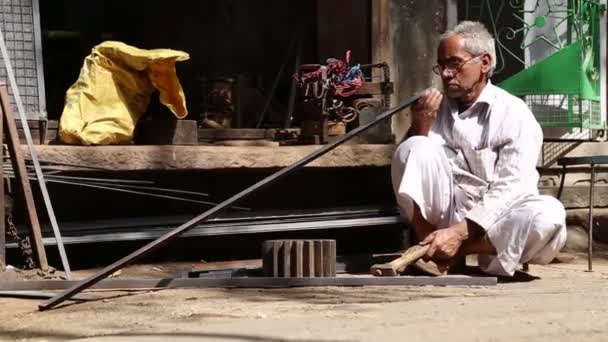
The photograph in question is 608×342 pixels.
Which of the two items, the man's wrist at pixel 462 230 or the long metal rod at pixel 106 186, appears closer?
the man's wrist at pixel 462 230

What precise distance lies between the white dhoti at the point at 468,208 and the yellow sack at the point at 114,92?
1349mm

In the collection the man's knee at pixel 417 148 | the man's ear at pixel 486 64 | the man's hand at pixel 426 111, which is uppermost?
the man's ear at pixel 486 64

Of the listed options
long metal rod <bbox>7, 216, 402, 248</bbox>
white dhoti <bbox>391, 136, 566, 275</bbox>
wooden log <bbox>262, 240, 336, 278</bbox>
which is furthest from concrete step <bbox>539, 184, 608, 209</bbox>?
wooden log <bbox>262, 240, 336, 278</bbox>

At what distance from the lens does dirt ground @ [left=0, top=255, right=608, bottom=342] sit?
2975 mm

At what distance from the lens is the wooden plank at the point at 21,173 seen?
4426 millimetres

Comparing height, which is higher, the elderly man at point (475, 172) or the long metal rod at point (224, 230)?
the elderly man at point (475, 172)

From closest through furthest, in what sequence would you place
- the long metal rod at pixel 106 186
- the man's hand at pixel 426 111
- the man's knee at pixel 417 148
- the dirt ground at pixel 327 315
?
1. the dirt ground at pixel 327 315
2. the man's knee at pixel 417 148
3. the man's hand at pixel 426 111
4. the long metal rod at pixel 106 186

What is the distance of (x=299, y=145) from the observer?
18.2ft

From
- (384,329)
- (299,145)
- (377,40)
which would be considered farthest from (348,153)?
(384,329)

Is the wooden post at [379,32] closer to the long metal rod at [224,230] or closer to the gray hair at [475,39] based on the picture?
the long metal rod at [224,230]

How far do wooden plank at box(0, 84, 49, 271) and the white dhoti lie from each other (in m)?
1.65

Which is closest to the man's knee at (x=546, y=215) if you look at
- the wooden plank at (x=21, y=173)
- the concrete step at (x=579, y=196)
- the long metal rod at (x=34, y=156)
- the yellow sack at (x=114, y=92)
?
the concrete step at (x=579, y=196)

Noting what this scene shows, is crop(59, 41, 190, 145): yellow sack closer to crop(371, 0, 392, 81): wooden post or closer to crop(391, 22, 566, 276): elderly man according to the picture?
crop(371, 0, 392, 81): wooden post

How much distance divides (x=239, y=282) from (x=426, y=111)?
1284 millimetres
